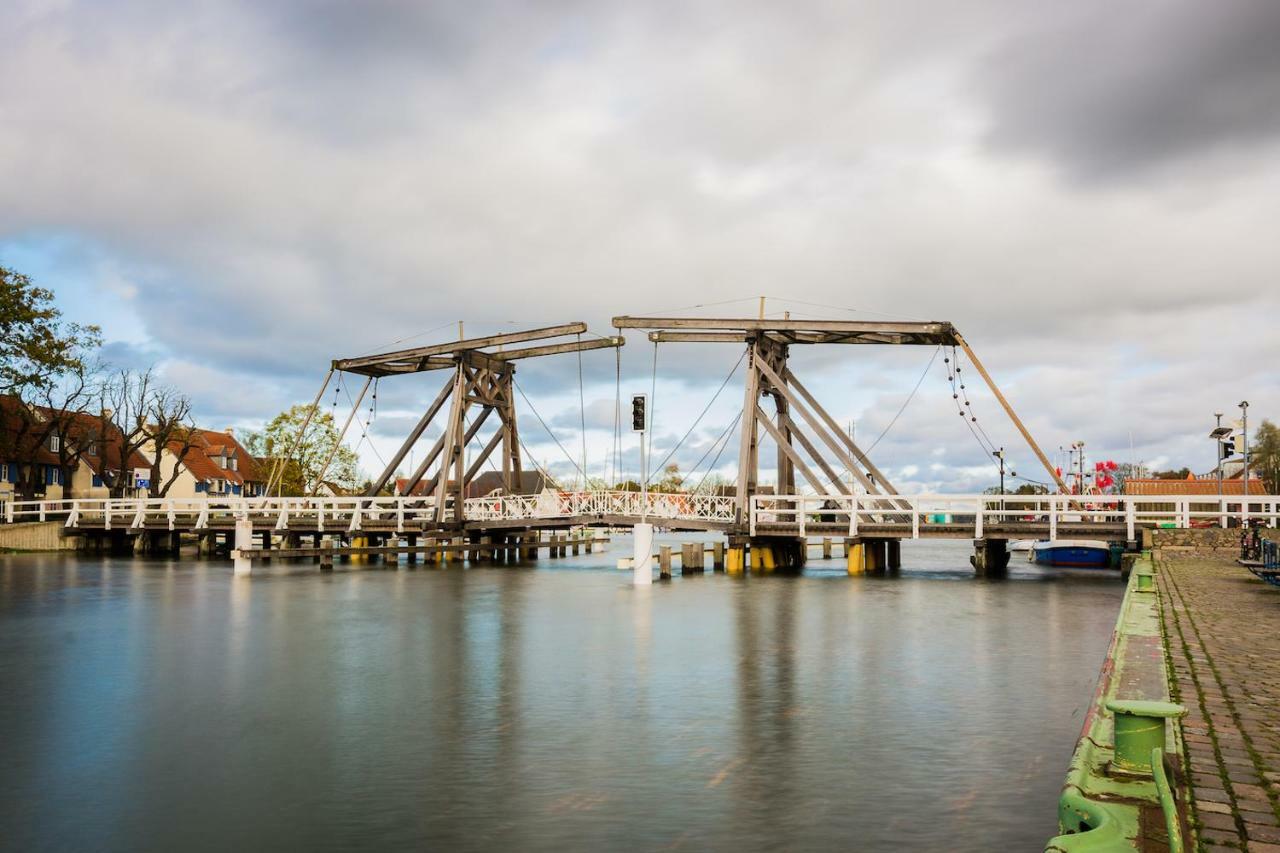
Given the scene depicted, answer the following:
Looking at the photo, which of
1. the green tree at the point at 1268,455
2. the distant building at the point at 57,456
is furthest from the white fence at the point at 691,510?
the green tree at the point at 1268,455

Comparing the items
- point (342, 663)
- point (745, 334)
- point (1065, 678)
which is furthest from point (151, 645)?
point (745, 334)

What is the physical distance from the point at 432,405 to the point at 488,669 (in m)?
24.1

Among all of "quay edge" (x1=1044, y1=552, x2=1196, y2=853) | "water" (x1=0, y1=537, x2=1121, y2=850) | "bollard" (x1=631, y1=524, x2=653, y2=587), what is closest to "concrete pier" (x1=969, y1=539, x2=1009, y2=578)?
"bollard" (x1=631, y1=524, x2=653, y2=587)

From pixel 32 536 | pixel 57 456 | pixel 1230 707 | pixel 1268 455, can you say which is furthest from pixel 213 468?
pixel 1268 455

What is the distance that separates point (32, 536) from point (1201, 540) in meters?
47.9

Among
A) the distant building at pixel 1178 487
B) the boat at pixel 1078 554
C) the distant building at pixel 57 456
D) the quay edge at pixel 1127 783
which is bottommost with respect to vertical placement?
the boat at pixel 1078 554

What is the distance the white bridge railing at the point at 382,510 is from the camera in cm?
3378

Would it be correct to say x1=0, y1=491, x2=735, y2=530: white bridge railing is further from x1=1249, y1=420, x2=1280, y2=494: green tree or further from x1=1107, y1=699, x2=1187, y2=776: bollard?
x1=1249, y1=420, x2=1280, y2=494: green tree

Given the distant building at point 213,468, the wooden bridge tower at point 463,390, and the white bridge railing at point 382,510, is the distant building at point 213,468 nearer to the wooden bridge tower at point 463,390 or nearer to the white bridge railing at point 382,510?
the white bridge railing at point 382,510

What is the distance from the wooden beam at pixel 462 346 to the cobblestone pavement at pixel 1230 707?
22.4m

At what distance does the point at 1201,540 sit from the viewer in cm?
2745

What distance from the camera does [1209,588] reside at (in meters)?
17.1

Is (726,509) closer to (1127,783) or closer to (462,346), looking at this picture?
(462,346)

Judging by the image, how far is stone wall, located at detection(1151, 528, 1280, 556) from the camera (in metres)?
27.2
